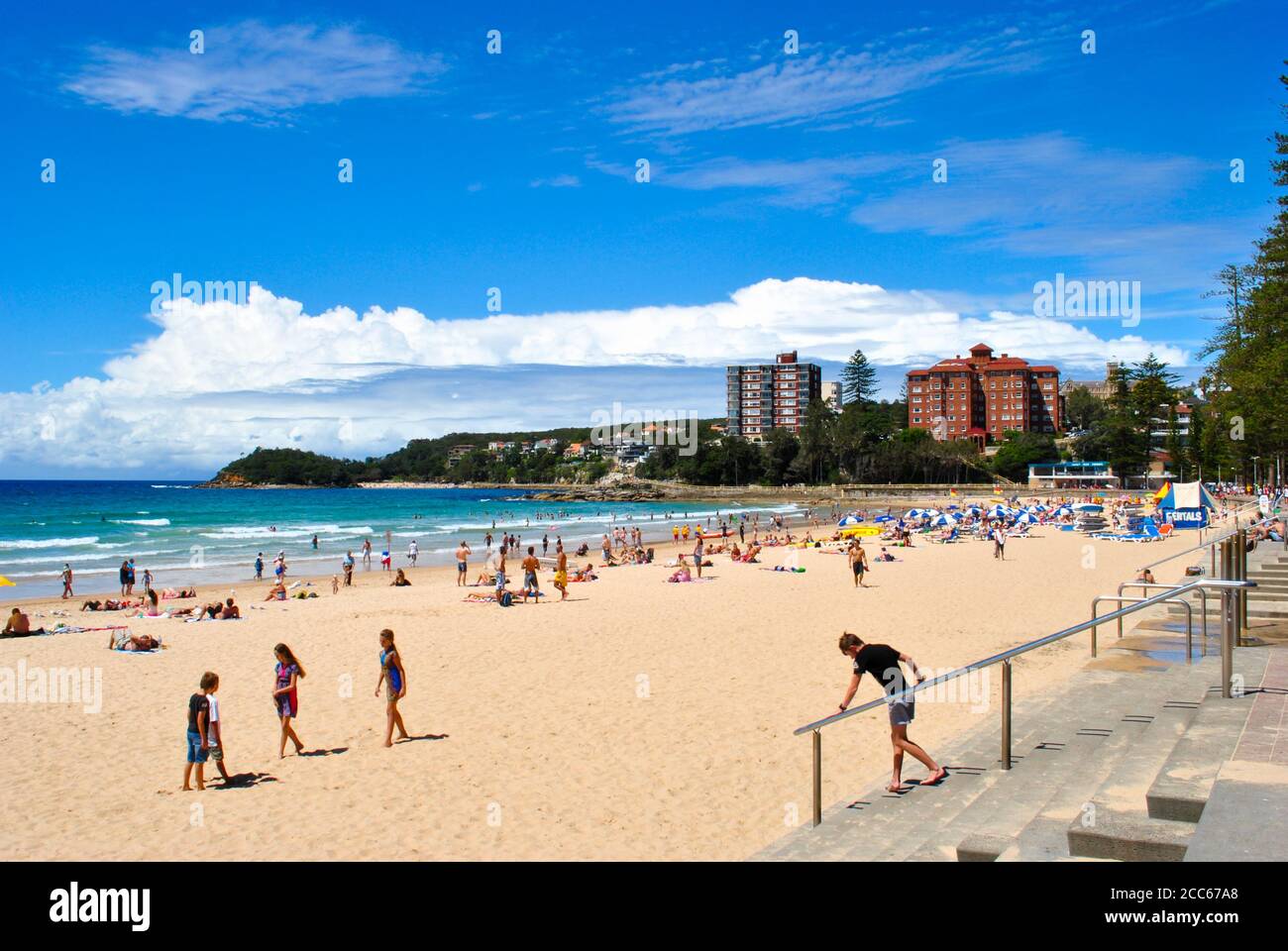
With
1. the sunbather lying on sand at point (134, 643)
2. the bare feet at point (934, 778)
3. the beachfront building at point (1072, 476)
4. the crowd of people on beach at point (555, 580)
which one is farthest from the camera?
the beachfront building at point (1072, 476)

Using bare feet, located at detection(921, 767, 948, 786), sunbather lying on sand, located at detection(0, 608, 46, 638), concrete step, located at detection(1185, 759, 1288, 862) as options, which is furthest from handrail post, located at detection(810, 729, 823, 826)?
sunbather lying on sand, located at detection(0, 608, 46, 638)

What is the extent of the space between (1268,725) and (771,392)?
177m

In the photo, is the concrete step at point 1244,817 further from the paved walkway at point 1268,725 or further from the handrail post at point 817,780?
the handrail post at point 817,780

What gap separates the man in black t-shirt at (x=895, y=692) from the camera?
24.2 ft

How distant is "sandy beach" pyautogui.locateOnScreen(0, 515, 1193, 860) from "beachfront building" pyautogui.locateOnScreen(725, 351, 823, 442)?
522ft

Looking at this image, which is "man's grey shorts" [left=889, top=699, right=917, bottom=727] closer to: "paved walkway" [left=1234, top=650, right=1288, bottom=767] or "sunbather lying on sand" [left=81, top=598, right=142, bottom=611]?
"paved walkway" [left=1234, top=650, right=1288, bottom=767]

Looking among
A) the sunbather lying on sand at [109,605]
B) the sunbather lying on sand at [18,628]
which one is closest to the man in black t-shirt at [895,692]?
the sunbather lying on sand at [18,628]

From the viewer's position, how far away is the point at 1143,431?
88.8 meters

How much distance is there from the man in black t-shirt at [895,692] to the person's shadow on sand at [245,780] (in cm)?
574

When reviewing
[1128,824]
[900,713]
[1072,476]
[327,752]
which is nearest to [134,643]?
[327,752]

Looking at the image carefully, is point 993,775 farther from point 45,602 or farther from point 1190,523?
point 1190,523

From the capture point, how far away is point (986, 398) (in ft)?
443
